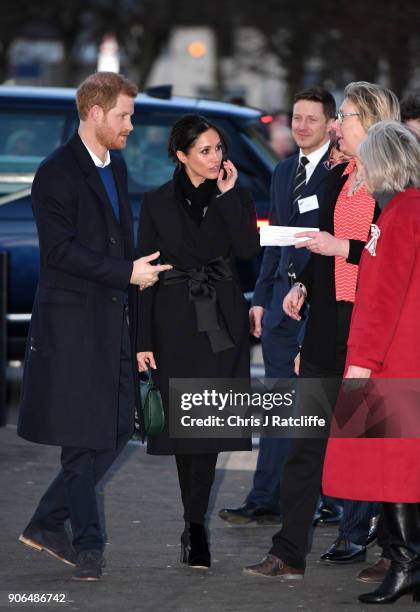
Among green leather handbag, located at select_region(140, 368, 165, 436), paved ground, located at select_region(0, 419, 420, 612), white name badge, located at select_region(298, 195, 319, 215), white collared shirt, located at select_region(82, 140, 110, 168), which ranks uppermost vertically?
white collared shirt, located at select_region(82, 140, 110, 168)

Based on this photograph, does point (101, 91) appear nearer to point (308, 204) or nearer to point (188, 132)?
point (188, 132)

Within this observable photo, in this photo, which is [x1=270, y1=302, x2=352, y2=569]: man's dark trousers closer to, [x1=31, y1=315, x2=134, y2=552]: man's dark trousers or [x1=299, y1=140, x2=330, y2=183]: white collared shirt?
[x1=31, y1=315, x2=134, y2=552]: man's dark trousers

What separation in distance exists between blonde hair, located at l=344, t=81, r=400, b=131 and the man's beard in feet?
3.07

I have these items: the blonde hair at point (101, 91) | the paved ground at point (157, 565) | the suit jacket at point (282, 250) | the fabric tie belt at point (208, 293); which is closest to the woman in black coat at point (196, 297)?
the fabric tie belt at point (208, 293)

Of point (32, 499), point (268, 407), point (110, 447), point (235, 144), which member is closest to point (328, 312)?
point (110, 447)

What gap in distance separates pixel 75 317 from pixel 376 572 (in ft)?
5.08

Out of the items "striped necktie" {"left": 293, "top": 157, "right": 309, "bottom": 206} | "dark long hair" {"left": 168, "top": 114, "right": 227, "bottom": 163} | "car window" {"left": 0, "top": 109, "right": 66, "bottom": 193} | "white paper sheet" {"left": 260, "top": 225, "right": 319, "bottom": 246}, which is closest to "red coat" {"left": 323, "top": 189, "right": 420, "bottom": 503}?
"white paper sheet" {"left": 260, "top": 225, "right": 319, "bottom": 246}

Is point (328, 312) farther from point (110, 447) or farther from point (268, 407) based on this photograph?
point (268, 407)

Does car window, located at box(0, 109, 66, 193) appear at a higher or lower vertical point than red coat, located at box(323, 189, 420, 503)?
higher

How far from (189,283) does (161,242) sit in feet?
0.70

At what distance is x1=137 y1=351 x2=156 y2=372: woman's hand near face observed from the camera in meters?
6.80

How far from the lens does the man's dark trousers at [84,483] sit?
653 cm

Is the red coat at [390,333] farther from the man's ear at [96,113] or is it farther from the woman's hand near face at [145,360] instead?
the man's ear at [96,113]

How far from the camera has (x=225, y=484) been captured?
860 centimetres
